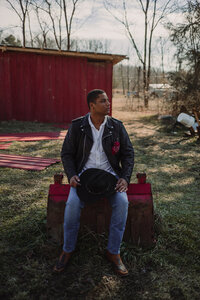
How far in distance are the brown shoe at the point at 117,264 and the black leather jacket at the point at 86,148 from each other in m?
0.67

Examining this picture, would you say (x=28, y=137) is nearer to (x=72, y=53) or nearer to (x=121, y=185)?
(x=72, y=53)

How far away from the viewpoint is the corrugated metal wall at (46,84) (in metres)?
11.2

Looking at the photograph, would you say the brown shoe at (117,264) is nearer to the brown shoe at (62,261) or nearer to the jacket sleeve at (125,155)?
the brown shoe at (62,261)

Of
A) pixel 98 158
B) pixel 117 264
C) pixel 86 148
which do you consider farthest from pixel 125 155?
pixel 117 264

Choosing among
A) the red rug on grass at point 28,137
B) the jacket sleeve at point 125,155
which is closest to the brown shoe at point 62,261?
the jacket sleeve at point 125,155

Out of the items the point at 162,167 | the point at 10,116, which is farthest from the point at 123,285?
the point at 10,116

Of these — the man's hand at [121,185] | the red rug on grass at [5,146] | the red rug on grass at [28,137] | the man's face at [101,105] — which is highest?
the man's face at [101,105]

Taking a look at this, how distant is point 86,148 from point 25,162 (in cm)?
336

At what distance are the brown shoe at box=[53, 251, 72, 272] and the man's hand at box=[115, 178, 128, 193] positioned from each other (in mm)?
701

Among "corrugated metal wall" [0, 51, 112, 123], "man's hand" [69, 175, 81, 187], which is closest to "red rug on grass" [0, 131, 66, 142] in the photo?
"corrugated metal wall" [0, 51, 112, 123]

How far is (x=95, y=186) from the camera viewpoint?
236 centimetres

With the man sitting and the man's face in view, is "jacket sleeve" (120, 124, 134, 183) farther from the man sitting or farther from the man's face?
the man's face

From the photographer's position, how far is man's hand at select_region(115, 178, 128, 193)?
7.91 feet

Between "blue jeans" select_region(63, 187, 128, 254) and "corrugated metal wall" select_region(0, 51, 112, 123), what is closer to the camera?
"blue jeans" select_region(63, 187, 128, 254)
